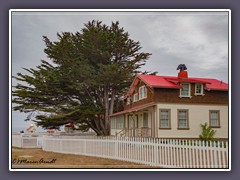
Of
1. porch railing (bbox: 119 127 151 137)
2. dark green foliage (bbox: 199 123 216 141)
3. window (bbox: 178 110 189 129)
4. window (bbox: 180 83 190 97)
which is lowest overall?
porch railing (bbox: 119 127 151 137)

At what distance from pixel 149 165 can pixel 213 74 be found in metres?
3.77

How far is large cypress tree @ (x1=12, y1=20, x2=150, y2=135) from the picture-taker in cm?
1684

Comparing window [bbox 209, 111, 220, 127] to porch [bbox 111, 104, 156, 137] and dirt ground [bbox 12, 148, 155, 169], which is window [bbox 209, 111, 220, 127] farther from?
porch [bbox 111, 104, 156, 137]

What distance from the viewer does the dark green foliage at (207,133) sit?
11.9 meters

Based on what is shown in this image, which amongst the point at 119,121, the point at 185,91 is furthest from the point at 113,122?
the point at 185,91

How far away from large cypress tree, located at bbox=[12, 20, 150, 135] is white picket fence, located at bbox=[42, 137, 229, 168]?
2805 mm

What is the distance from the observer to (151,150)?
36.6 ft

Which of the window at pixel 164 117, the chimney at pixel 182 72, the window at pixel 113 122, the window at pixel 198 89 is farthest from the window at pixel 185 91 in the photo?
the window at pixel 113 122

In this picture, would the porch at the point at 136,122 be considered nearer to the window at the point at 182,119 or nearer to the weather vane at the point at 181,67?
the window at the point at 182,119

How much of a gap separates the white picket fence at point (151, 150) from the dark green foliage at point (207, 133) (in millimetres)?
247

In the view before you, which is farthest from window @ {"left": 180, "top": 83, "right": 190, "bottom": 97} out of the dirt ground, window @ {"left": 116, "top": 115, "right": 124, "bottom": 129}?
the dirt ground

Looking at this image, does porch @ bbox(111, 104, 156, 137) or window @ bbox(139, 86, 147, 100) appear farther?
window @ bbox(139, 86, 147, 100)
